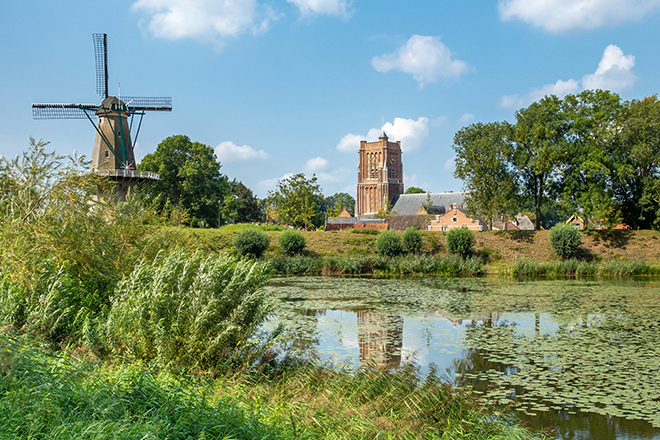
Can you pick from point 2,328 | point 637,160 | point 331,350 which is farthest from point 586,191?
point 2,328

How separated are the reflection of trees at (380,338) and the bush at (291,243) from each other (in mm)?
17930

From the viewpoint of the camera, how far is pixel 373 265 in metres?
29.1

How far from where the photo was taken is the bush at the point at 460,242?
103ft

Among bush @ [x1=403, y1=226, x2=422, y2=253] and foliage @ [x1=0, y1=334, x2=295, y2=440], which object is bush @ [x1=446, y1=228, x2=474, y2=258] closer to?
bush @ [x1=403, y1=226, x2=422, y2=253]

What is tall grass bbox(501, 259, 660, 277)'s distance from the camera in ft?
87.0

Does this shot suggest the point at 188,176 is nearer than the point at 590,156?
No

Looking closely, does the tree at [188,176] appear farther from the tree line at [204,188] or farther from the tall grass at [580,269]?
the tall grass at [580,269]

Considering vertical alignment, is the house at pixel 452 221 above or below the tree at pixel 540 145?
below

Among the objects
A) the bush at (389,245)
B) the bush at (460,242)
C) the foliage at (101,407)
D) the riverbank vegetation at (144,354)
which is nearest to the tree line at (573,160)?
the bush at (460,242)

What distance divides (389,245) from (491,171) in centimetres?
1077

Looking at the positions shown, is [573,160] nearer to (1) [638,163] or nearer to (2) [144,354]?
(1) [638,163]

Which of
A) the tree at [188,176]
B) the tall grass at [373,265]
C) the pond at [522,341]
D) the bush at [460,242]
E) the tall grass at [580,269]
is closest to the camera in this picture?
the pond at [522,341]

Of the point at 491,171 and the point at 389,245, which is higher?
the point at 491,171

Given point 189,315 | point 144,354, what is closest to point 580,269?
point 189,315
